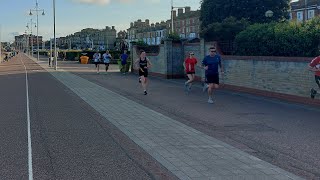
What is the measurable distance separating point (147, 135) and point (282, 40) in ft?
29.4

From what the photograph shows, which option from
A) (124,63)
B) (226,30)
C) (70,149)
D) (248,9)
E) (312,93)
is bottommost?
(70,149)

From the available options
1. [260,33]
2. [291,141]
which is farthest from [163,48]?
[291,141]

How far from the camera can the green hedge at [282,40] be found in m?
15.2

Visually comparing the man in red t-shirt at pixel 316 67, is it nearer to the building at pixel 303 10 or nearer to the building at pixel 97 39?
the building at pixel 303 10

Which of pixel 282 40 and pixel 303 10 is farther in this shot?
pixel 303 10

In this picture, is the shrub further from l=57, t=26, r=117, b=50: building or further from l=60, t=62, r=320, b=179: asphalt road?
l=57, t=26, r=117, b=50: building

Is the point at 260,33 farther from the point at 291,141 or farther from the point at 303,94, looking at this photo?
the point at 291,141

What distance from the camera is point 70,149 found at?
25.7 feet

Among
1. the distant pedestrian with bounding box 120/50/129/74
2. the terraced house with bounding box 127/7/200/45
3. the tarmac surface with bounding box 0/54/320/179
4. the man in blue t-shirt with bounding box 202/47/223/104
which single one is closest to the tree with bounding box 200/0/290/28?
the distant pedestrian with bounding box 120/50/129/74

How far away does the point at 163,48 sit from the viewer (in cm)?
2794

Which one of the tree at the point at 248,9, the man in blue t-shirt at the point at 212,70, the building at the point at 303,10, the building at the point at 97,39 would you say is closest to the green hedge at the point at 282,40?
the man in blue t-shirt at the point at 212,70

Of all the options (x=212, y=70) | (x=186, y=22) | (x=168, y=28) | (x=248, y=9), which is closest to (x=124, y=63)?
(x=248, y=9)

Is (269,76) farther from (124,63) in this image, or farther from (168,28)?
(168,28)

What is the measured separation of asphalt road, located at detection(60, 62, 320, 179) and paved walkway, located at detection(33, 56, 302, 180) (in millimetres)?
311
